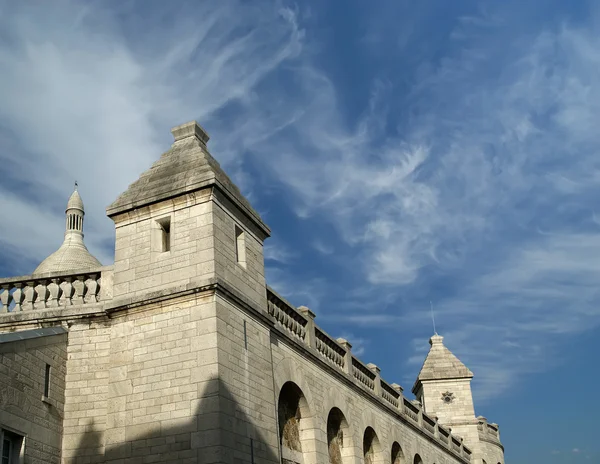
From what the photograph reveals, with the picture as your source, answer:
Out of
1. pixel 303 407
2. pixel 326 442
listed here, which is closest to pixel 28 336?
pixel 303 407

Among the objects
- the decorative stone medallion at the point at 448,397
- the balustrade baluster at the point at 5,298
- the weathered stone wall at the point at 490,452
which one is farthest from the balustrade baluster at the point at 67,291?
the weathered stone wall at the point at 490,452

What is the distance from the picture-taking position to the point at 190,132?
16.5 metres

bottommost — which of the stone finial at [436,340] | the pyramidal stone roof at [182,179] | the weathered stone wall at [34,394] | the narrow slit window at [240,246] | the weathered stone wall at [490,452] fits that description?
the weathered stone wall at [34,394]

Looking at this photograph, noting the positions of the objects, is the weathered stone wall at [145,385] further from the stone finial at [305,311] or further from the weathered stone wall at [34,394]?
the stone finial at [305,311]

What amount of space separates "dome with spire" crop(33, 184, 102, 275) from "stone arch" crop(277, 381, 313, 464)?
39.5 m

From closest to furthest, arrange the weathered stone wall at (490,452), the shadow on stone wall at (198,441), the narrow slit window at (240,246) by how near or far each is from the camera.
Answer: the shadow on stone wall at (198,441)
the narrow slit window at (240,246)
the weathered stone wall at (490,452)

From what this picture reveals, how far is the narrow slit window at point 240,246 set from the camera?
15184 mm

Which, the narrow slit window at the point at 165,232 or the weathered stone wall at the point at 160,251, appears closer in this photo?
the weathered stone wall at the point at 160,251

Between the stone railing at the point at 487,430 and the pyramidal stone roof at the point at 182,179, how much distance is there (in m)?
27.3

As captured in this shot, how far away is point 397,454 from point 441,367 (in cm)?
1634

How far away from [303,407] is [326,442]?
1.28 m

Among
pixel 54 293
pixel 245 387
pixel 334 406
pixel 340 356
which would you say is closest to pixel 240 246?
pixel 245 387

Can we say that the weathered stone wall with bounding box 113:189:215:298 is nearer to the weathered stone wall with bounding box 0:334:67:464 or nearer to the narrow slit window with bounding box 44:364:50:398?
the weathered stone wall with bounding box 0:334:67:464

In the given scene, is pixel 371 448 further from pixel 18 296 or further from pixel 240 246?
pixel 18 296
